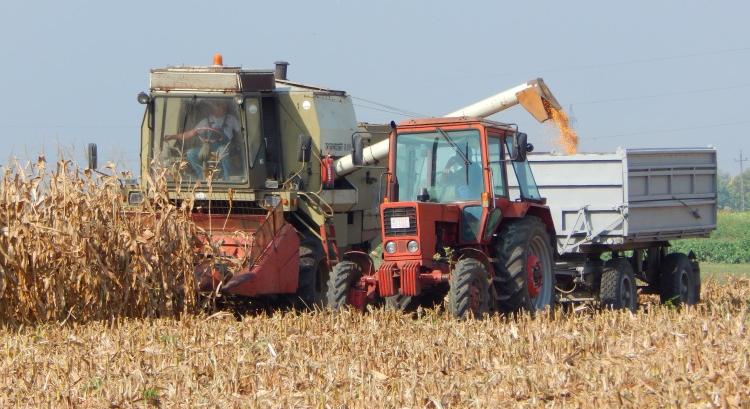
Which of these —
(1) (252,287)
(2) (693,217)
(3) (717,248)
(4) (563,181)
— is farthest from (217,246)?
(3) (717,248)

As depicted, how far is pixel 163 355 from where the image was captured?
344 inches

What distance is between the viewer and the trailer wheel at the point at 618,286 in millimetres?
12945

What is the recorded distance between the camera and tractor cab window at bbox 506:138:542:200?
11.7 m

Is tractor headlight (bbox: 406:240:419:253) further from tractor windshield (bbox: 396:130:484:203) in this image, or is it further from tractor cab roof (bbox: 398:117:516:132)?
tractor cab roof (bbox: 398:117:516:132)

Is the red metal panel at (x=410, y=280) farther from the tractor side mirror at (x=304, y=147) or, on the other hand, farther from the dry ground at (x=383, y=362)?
the tractor side mirror at (x=304, y=147)

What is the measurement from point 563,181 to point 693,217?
A: 69.7 inches

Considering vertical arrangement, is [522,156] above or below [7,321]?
above

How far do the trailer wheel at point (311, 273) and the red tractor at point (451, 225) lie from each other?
1.42 m

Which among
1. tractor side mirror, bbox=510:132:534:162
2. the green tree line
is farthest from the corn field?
the green tree line

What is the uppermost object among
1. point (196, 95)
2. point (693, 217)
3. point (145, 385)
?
point (196, 95)

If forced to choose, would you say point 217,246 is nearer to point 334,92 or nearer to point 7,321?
point 7,321

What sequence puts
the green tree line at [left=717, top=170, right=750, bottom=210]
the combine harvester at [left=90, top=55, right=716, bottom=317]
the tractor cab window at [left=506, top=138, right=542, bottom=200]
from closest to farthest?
1. the combine harvester at [left=90, top=55, right=716, bottom=317]
2. the tractor cab window at [left=506, top=138, right=542, bottom=200]
3. the green tree line at [left=717, top=170, right=750, bottom=210]

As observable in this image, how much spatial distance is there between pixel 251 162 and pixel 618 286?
13.1 feet

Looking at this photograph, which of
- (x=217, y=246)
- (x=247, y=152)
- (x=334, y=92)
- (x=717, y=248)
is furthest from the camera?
(x=717, y=248)
